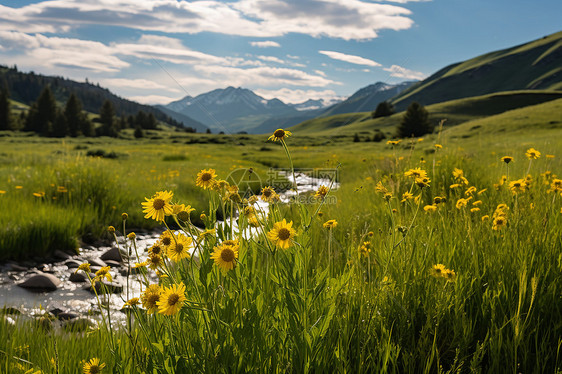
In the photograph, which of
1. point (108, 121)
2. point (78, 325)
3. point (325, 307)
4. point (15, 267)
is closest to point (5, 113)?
point (108, 121)

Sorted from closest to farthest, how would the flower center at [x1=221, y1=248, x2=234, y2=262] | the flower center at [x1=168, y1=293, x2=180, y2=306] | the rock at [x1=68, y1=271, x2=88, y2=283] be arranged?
the flower center at [x1=168, y1=293, x2=180, y2=306] → the flower center at [x1=221, y1=248, x2=234, y2=262] → the rock at [x1=68, y1=271, x2=88, y2=283]

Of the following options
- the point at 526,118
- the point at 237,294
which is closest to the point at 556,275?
the point at 237,294

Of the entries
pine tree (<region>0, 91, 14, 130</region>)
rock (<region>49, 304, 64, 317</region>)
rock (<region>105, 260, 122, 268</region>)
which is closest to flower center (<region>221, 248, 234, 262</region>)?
rock (<region>49, 304, 64, 317</region>)

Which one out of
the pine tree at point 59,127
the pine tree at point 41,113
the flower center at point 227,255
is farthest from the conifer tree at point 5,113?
the flower center at point 227,255

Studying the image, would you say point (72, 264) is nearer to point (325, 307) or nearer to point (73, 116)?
point (325, 307)

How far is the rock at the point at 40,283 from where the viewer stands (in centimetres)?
559

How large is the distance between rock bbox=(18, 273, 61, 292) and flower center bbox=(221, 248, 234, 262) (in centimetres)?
520

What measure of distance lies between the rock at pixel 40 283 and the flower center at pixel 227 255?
520cm

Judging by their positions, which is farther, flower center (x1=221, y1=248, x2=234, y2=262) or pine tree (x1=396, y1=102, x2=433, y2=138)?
pine tree (x1=396, y1=102, x2=433, y2=138)

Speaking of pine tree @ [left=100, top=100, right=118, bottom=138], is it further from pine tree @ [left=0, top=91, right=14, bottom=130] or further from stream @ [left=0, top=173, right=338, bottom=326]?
stream @ [left=0, top=173, right=338, bottom=326]

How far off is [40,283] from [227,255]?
536 cm

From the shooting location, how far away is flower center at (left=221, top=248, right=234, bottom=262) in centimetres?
169

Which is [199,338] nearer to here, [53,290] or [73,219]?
[53,290]

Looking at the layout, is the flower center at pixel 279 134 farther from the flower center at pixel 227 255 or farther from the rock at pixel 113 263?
the rock at pixel 113 263
